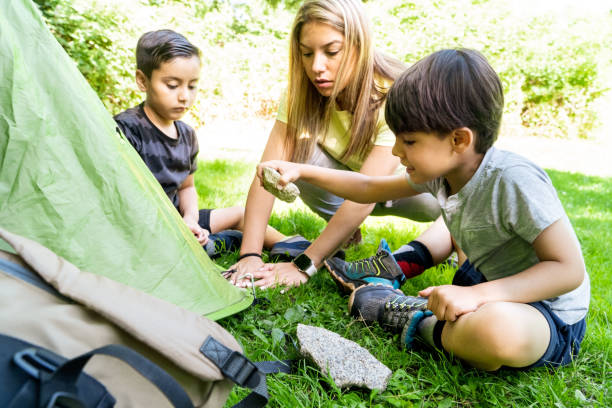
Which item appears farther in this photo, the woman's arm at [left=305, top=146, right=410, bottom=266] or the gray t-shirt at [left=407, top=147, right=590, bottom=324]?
the woman's arm at [left=305, top=146, right=410, bottom=266]

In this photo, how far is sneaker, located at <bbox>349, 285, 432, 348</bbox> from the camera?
1412 millimetres

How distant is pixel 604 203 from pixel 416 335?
3000 mm

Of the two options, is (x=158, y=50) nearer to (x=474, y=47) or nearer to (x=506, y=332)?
(x=506, y=332)

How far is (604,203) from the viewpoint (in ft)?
12.2

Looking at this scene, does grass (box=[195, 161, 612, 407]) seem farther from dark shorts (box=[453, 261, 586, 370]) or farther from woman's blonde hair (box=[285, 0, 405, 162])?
woman's blonde hair (box=[285, 0, 405, 162])

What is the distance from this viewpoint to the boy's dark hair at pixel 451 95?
115 cm

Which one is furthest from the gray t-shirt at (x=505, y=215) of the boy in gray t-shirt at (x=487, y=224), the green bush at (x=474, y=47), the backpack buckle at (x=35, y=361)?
the green bush at (x=474, y=47)

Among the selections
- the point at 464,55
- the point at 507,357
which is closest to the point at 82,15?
the point at 464,55

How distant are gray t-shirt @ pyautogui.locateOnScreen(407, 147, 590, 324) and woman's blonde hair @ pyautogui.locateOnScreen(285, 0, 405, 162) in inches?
25.1

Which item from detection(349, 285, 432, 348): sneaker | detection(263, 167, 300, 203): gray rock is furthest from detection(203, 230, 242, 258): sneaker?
detection(349, 285, 432, 348): sneaker

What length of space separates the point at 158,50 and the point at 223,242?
0.84 meters

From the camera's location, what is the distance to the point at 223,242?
2.16 m

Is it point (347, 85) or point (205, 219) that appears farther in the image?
point (205, 219)

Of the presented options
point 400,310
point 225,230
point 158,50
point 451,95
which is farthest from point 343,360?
point 158,50
